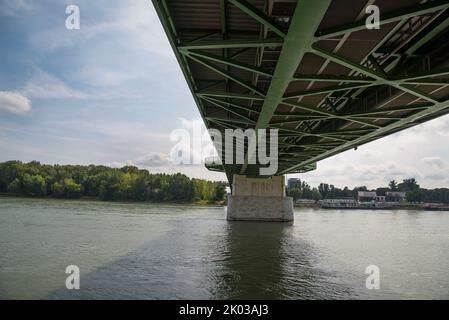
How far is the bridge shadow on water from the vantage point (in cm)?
1330

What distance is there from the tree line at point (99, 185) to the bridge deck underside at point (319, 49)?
93788 millimetres

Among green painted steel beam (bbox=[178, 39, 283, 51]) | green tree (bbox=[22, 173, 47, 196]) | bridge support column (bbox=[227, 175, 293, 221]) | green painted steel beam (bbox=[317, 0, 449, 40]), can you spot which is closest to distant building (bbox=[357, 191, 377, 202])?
green tree (bbox=[22, 173, 47, 196])

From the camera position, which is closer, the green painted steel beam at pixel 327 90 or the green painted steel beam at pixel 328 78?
the green painted steel beam at pixel 328 78

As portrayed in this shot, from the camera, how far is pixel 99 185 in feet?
349

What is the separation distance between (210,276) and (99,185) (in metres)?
96.2

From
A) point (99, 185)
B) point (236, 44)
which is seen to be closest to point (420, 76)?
point (236, 44)

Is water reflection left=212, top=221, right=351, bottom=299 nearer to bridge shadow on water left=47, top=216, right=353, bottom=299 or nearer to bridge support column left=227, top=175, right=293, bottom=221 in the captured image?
bridge shadow on water left=47, top=216, right=353, bottom=299

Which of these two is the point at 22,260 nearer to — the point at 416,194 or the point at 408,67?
the point at 408,67

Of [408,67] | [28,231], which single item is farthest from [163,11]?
[28,231]

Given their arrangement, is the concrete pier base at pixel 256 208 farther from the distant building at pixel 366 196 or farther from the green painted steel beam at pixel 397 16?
the distant building at pixel 366 196

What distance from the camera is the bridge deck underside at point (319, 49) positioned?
26.8 feet

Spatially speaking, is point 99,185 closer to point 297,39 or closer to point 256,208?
point 256,208

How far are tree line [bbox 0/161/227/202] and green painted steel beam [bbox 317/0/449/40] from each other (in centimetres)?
10085

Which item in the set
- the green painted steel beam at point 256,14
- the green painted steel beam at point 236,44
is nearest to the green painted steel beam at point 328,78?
the green painted steel beam at point 236,44
